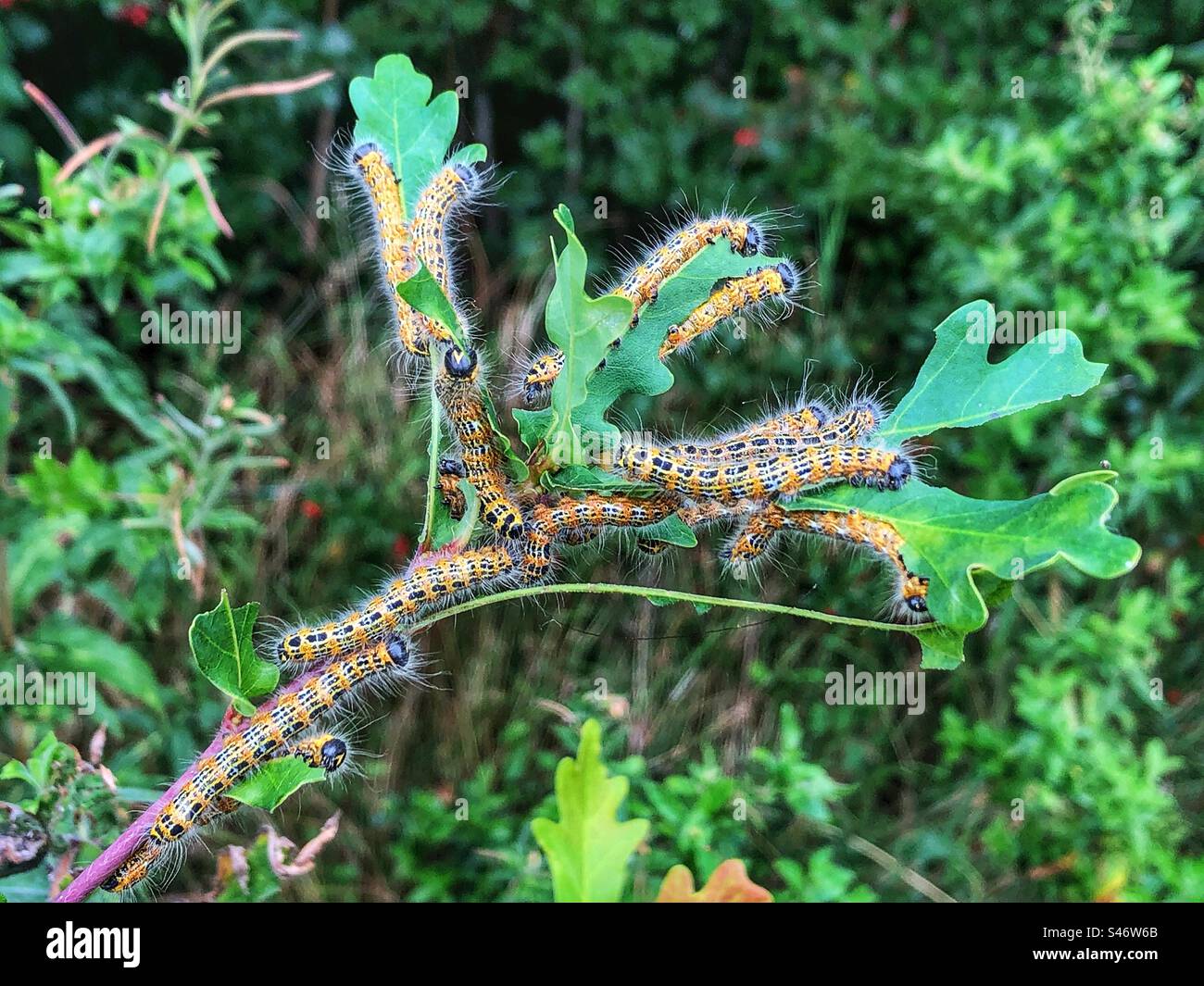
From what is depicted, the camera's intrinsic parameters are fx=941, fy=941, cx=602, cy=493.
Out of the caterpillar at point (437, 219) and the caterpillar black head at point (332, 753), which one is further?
the caterpillar at point (437, 219)

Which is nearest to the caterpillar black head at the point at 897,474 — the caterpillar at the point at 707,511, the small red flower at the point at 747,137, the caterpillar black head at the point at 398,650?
the caterpillar at the point at 707,511

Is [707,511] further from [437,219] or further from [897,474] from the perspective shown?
[437,219]

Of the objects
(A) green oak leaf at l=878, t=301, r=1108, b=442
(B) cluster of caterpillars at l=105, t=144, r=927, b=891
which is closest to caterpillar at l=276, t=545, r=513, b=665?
(B) cluster of caterpillars at l=105, t=144, r=927, b=891

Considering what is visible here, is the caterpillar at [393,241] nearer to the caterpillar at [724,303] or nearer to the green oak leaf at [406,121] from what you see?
the green oak leaf at [406,121]

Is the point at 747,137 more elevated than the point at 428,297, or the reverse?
the point at 747,137

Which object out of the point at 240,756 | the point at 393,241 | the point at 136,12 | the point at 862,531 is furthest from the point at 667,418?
the point at 240,756
